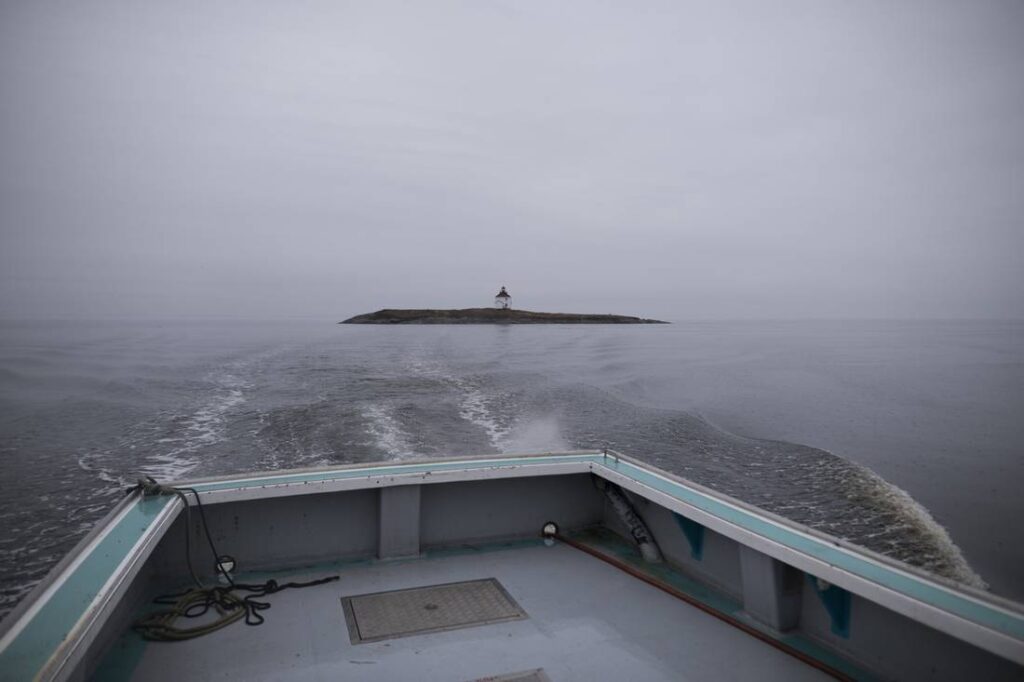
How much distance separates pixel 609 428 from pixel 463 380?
695cm

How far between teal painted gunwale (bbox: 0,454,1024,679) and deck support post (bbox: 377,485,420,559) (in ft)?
0.40

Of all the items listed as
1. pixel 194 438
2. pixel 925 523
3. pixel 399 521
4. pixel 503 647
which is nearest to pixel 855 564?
pixel 503 647

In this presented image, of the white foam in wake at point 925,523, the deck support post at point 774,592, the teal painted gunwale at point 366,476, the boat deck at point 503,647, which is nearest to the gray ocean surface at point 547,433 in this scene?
the white foam in wake at point 925,523

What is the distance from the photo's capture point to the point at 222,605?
2.74m

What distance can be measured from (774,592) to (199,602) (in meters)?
2.75

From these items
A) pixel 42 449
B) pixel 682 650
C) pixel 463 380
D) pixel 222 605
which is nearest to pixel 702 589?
pixel 682 650

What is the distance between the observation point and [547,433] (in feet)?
35.2

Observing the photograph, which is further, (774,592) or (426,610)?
(426,610)

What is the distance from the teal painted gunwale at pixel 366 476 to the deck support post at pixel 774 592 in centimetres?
18

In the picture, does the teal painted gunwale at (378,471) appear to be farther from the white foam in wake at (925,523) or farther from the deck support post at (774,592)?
the white foam in wake at (925,523)

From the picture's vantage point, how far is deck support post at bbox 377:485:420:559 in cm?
331

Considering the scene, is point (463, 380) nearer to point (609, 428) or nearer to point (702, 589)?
point (609, 428)

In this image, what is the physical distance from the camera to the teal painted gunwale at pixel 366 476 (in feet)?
5.46

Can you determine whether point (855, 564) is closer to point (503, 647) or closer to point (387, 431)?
point (503, 647)
